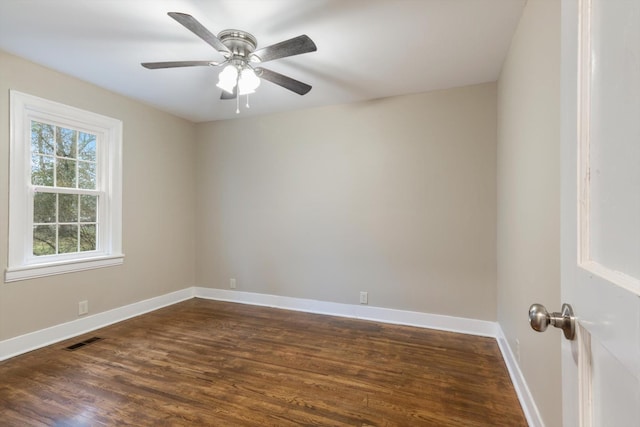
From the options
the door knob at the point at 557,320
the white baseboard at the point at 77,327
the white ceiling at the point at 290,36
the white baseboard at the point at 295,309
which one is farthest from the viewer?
the white baseboard at the point at 77,327

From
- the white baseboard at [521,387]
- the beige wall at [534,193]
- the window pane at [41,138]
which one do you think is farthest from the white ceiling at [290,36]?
the white baseboard at [521,387]

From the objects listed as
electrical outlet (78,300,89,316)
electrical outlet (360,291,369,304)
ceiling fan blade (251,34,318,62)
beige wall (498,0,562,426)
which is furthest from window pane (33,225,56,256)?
beige wall (498,0,562,426)

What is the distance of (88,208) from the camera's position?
319 centimetres

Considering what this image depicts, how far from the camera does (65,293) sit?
114 inches

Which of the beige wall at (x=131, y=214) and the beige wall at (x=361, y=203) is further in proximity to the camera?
the beige wall at (x=361, y=203)

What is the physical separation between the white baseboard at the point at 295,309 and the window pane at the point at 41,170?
135 centimetres

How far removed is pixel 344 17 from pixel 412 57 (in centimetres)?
78

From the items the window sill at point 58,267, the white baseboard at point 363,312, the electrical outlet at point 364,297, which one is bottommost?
the white baseboard at point 363,312

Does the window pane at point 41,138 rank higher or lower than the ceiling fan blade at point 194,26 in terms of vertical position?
lower

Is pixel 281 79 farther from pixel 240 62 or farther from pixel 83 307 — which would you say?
pixel 83 307

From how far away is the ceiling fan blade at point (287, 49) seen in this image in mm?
1761

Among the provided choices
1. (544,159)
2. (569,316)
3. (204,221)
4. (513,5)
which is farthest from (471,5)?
(204,221)

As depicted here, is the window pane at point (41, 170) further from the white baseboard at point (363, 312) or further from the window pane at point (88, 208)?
the white baseboard at point (363, 312)

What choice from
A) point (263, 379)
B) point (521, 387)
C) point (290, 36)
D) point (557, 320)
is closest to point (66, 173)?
point (290, 36)
